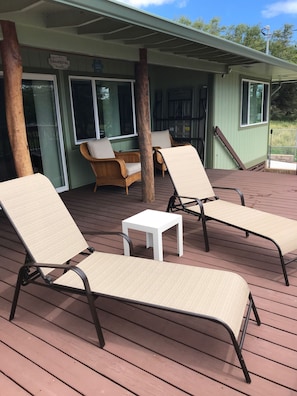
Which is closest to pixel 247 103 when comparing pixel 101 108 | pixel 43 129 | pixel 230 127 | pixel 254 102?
pixel 254 102

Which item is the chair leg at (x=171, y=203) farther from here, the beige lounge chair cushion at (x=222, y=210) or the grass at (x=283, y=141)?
the grass at (x=283, y=141)

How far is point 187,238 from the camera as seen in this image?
135 inches

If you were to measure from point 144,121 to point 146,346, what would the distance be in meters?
3.26

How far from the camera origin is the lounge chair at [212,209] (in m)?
2.64

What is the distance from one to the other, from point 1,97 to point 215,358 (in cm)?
433

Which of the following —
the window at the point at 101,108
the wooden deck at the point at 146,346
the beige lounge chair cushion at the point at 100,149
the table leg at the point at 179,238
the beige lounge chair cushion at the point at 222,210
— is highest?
the window at the point at 101,108

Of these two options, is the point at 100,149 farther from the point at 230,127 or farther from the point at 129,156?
the point at 230,127

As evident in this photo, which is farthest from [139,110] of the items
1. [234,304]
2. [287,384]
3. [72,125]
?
[287,384]

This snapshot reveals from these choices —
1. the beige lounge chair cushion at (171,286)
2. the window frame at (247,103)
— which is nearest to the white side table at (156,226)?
the beige lounge chair cushion at (171,286)

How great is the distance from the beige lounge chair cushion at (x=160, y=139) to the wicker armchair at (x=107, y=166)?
4.18ft

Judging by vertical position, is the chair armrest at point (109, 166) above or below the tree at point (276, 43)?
below

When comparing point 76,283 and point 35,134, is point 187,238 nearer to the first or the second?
point 76,283

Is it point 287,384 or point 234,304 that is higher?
point 234,304

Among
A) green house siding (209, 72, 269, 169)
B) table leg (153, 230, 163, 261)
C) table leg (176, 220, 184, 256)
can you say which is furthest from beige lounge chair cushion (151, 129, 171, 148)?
table leg (153, 230, 163, 261)
